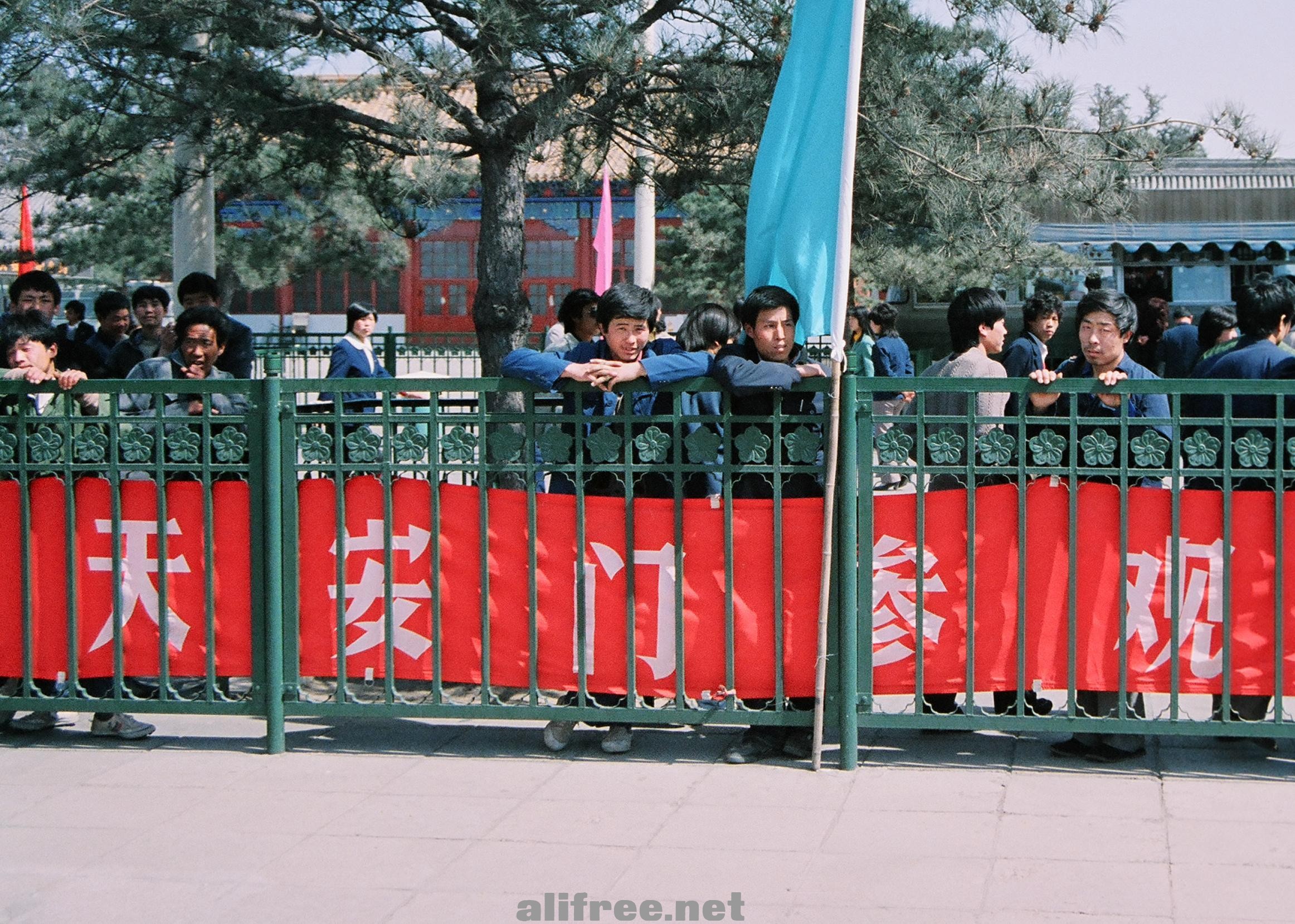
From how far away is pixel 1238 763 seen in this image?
5.21m

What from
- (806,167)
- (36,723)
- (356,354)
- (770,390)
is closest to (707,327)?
(806,167)

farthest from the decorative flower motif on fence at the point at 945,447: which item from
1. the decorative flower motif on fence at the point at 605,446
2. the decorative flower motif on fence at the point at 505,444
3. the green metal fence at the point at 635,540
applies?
the decorative flower motif on fence at the point at 505,444

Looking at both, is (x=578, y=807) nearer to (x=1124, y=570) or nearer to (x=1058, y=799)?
(x=1058, y=799)

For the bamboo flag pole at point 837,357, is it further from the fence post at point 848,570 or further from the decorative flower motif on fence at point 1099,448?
the decorative flower motif on fence at point 1099,448

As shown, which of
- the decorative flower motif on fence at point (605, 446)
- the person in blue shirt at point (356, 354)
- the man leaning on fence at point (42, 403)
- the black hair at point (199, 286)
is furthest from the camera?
the person in blue shirt at point (356, 354)

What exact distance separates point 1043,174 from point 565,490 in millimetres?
2976

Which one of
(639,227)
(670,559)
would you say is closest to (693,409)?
(670,559)

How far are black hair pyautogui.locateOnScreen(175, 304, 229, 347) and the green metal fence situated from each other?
1.03 feet

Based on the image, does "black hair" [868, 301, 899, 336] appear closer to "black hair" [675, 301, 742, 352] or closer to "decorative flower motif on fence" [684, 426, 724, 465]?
"black hair" [675, 301, 742, 352]

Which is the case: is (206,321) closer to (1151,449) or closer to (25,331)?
(25,331)

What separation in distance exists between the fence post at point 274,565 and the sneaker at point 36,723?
1.01 m

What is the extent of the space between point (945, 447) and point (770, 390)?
61cm

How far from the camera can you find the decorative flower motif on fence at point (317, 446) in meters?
5.41

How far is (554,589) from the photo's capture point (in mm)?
5363
